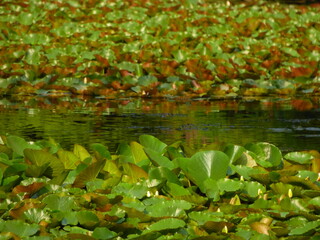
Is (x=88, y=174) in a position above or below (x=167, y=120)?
above

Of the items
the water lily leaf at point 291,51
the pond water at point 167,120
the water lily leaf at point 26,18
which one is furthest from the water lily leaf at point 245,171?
the water lily leaf at point 26,18

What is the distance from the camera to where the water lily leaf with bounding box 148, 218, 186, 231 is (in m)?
3.53

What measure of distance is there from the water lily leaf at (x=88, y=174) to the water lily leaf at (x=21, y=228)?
0.77 m

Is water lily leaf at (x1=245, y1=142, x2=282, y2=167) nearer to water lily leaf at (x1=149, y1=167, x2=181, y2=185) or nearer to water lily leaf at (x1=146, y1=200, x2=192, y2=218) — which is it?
water lily leaf at (x1=149, y1=167, x2=181, y2=185)

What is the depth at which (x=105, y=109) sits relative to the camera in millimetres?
8219

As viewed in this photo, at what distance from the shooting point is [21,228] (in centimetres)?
344

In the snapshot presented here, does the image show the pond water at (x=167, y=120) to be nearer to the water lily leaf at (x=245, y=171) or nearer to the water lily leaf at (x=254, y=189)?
the water lily leaf at (x=245, y=171)

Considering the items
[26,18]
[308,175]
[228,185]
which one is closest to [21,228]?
[228,185]

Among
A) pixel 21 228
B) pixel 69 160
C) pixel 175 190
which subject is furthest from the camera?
pixel 69 160

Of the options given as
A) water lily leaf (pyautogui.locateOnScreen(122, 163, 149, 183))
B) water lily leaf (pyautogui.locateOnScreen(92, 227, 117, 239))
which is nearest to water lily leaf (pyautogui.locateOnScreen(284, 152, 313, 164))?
water lily leaf (pyautogui.locateOnScreen(122, 163, 149, 183))

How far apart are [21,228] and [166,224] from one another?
587mm

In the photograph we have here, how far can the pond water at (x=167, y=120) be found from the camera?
6461 millimetres

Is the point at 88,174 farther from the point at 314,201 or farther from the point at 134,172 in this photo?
the point at 314,201

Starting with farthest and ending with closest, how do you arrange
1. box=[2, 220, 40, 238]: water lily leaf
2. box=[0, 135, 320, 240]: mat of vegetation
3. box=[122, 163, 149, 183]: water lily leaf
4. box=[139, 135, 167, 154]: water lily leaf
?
box=[139, 135, 167, 154]: water lily leaf
box=[122, 163, 149, 183]: water lily leaf
box=[0, 135, 320, 240]: mat of vegetation
box=[2, 220, 40, 238]: water lily leaf
